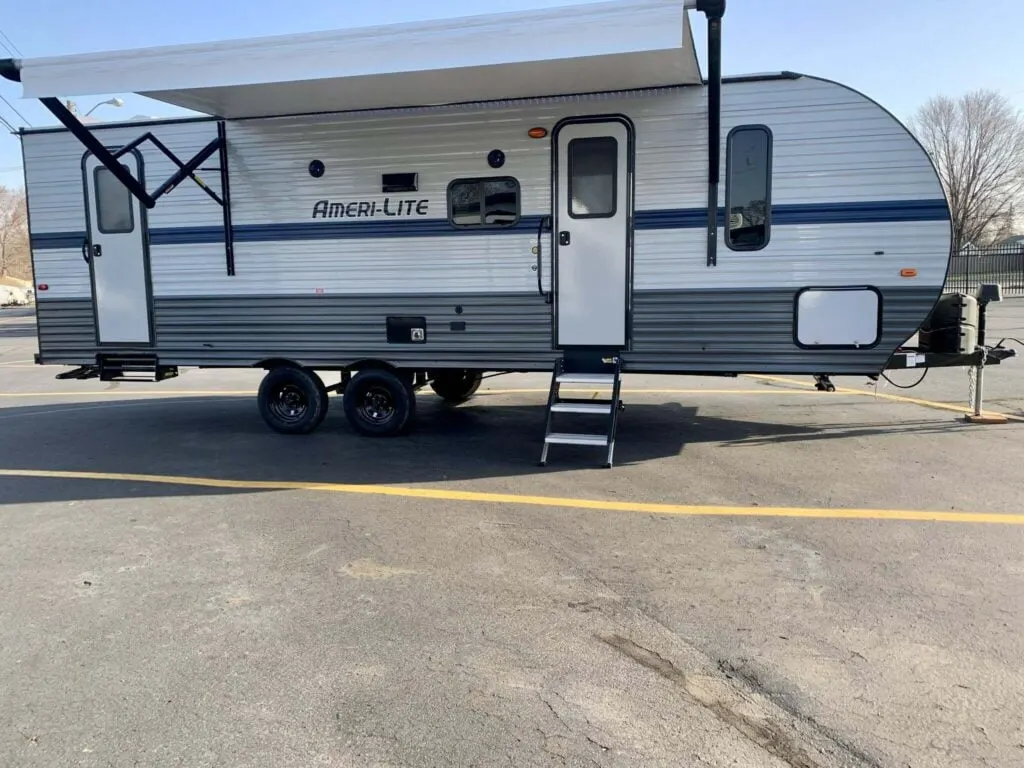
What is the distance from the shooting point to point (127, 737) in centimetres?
303

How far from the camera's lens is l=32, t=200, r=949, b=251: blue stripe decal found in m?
6.71

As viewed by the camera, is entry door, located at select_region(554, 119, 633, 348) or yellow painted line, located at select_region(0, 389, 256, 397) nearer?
entry door, located at select_region(554, 119, 633, 348)

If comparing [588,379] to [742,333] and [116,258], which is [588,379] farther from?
[116,258]

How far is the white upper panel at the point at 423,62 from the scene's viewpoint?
570cm

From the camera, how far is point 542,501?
5.90 metres

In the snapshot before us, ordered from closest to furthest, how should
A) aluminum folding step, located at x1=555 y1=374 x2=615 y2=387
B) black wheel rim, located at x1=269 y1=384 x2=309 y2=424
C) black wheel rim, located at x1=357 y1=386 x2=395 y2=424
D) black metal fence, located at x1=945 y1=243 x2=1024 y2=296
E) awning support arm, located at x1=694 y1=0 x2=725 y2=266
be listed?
awning support arm, located at x1=694 y1=0 x2=725 y2=266 < aluminum folding step, located at x1=555 y1=374 x2=615 y2=387 < black wheel rim, located at x1=357 y1=386 x2=395 y2=424 < black wheel rim, located at x1=269 y1=384 x2=309 y2=424 < black metal fence, located at x1=945 y1=243 x2=1024 y2=296

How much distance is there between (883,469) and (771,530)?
1948mm

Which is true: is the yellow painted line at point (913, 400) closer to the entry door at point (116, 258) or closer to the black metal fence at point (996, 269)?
the entry door at point (116, 258)

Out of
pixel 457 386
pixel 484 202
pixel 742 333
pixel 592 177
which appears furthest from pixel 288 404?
pixel 742 333

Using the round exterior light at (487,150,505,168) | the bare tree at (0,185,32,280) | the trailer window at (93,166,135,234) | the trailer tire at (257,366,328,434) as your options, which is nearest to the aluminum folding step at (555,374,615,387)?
the round exterior light at (487,150,505,168)

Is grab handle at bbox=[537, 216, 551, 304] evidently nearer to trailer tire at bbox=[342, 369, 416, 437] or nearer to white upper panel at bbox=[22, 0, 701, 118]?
white upper panel at bbox=[22, 0, 701, 118]

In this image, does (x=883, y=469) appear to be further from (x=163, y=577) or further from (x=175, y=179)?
(x=175, y=179)

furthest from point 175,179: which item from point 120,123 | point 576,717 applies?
point 576,717

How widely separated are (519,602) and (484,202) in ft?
14.5
